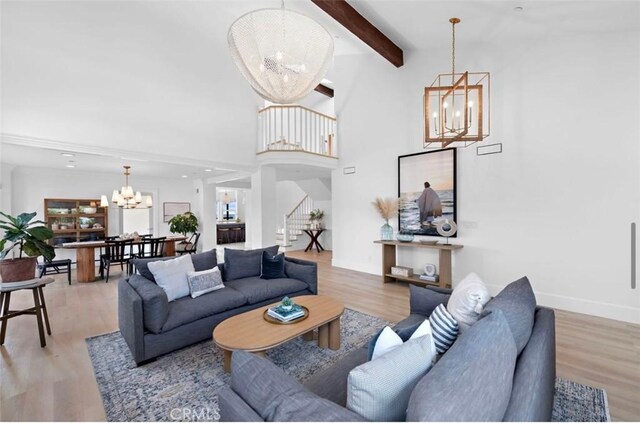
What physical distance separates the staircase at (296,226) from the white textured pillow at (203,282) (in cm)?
595

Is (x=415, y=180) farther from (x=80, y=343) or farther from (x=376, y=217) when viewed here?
(x=80, y=343)

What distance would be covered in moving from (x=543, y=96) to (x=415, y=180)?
2071 millimetres

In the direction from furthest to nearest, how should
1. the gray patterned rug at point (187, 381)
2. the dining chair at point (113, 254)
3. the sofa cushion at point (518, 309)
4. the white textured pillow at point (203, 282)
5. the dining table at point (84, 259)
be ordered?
the dining chair at point (113, 254), the dining table at point (84, 259), the white textured pillow at point (203, 282), the gray patterned rug at point (187, 381), the sofa cushion at point (518, 309)

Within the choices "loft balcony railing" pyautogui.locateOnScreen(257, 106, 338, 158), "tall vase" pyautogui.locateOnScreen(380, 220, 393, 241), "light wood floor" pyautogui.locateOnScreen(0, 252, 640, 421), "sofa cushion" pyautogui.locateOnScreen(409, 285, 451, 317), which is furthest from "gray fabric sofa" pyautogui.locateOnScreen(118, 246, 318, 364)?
"loft balcony railing" pyautogui.locateOnScreen(257, 106, 338, 158)

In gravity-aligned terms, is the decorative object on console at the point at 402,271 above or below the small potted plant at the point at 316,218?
below

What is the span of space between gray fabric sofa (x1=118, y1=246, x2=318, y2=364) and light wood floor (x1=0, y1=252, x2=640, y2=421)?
1.51ft

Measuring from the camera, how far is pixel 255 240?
612 cm

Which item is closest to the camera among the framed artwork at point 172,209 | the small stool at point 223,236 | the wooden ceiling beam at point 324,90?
the framed artwork at point 172,209

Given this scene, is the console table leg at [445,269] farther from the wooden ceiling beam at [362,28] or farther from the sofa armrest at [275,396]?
the sofa armrest at [275,396]

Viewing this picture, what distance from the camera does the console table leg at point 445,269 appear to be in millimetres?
4457

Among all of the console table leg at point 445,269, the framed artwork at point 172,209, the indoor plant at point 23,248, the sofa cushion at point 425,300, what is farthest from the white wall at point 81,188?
the sofa cushion at point 425,300

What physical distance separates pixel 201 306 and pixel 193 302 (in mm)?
112

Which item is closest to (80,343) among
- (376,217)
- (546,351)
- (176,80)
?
(546,351)

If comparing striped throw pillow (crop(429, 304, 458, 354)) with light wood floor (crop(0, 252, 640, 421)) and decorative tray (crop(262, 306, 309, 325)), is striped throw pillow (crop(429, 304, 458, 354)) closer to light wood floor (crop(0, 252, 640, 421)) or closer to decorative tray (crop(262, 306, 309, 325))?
decorative tray (crop(262, 306, 309, 325))
